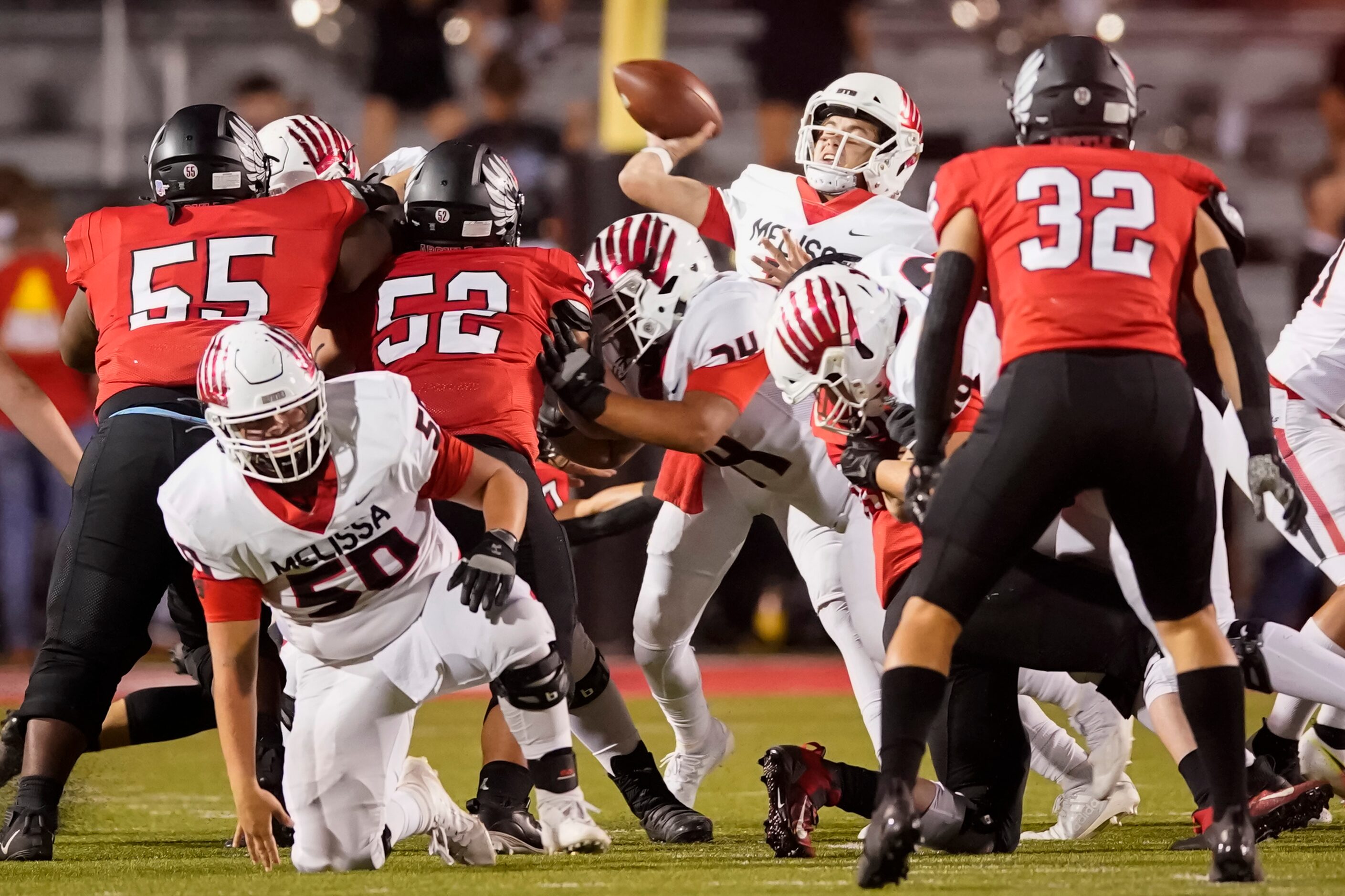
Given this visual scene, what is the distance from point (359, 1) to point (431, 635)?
8.40m

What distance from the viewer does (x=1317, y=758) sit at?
4.73m

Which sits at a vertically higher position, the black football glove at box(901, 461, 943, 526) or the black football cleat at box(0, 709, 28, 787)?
the black football glove at box(901, 461, 943, 526)

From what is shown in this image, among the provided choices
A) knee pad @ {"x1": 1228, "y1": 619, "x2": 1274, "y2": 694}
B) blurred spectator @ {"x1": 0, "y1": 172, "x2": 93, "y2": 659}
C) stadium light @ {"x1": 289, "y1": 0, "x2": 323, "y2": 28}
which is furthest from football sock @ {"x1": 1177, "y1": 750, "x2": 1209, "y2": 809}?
stadium light @ {"x1": 289, "y1": 0, "x2": 323, "y2": 28}

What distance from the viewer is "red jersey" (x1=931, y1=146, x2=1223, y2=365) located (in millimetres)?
3408

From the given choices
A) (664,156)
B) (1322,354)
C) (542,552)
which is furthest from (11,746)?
(1322,354)

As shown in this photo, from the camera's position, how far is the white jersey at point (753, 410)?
4.68 meters

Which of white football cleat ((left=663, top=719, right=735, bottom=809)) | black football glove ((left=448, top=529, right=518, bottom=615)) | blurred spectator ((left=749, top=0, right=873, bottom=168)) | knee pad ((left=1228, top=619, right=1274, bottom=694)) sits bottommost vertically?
white football cleat ((left=663, top=719, right=735, bottom=809))

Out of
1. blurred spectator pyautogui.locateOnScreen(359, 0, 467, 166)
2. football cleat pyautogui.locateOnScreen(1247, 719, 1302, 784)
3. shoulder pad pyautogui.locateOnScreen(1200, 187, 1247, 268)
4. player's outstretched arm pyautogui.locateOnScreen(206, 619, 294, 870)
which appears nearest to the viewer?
shoulder pad pyautogui.locateOnScreen(1200, 187, 1247, 268)

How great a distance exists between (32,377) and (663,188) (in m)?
4.37

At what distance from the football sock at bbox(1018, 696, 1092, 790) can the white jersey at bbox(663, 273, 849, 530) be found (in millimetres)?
719

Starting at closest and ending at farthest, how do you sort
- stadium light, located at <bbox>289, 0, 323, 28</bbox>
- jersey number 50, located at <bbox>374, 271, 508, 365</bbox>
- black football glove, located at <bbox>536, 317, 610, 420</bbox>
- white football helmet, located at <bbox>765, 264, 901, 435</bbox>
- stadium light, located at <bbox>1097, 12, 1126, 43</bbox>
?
1. white football helmet, located at <bbox>765, 264, 901, 435</bbox>
2. black football glove, located at <bbox>536, 317, 610, 420</bbox>
3. jersey number 50, located at <bbox>374, 271, 508, 365</bbox>
4. stadium light, located at <bbox>1097, 12, 1126, 43</bbox>
5. stadium light, located at <bbox>289, 0, 323, 28</bbox>

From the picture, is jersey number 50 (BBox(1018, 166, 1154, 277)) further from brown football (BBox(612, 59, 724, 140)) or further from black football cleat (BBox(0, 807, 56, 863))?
black football cleat (BBox(0, 807, 56, 863))

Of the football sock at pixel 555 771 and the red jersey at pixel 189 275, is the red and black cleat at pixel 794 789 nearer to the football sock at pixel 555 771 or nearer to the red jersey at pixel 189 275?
the football sock at pixel 555 771

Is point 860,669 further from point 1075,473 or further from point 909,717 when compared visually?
point 1075,473
